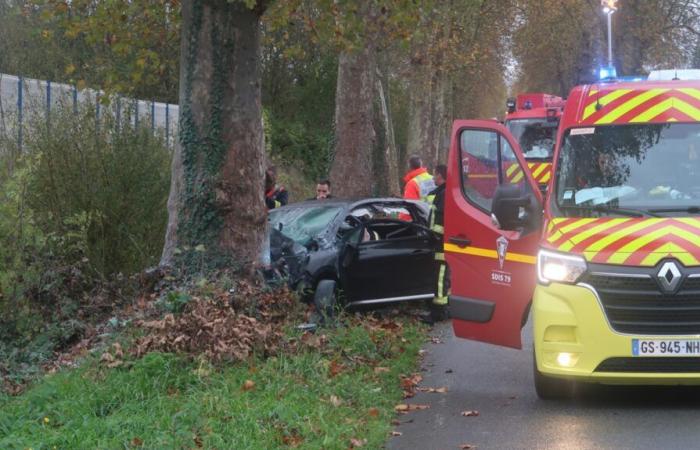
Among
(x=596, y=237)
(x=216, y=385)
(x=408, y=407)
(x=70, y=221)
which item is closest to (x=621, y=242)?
(x=596, y=237)

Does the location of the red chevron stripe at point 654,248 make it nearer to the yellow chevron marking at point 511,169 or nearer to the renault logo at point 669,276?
the renault logo at point 669,276

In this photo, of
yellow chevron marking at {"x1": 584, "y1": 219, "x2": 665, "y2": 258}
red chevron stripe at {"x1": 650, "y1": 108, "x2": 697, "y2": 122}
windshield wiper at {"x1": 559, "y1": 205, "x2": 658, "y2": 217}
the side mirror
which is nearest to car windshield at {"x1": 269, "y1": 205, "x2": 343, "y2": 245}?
the side mirror

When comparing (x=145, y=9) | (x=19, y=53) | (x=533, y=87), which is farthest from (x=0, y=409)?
(x=533, y=87)

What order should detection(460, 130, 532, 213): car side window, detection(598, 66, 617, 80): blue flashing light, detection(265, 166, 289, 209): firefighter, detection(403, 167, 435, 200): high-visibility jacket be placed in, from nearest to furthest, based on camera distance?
1. detection(460, 130, 532, 213): car side window
2. detection(598, 66, 617, 80): blue flashing light
3. detection(265, 166, 289, 209): firefighter
4. detection(403, 167, 435, 200): high-visibility jacket

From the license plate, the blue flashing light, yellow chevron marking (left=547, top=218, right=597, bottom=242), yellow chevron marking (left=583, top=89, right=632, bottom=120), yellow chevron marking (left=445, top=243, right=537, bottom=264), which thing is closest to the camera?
the license plate

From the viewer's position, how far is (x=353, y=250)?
40.6 ft

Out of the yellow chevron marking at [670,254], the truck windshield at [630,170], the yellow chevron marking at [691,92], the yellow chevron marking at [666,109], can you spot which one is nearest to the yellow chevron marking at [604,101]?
the truck windshield at [630,170]

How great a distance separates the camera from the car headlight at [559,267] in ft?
26.2

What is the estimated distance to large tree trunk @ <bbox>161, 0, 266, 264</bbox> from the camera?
36.4ft

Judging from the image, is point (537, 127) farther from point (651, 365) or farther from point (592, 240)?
point (651, 365)

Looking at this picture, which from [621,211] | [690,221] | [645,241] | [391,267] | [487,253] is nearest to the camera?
[645,241]

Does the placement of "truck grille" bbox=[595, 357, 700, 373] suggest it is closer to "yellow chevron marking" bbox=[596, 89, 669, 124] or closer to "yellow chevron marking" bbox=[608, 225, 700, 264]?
"yellow chevron marking" bbox=[608, 225, 700, 264]

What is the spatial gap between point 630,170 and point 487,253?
135 cm

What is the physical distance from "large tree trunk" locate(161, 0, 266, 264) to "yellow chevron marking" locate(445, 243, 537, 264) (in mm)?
2595
